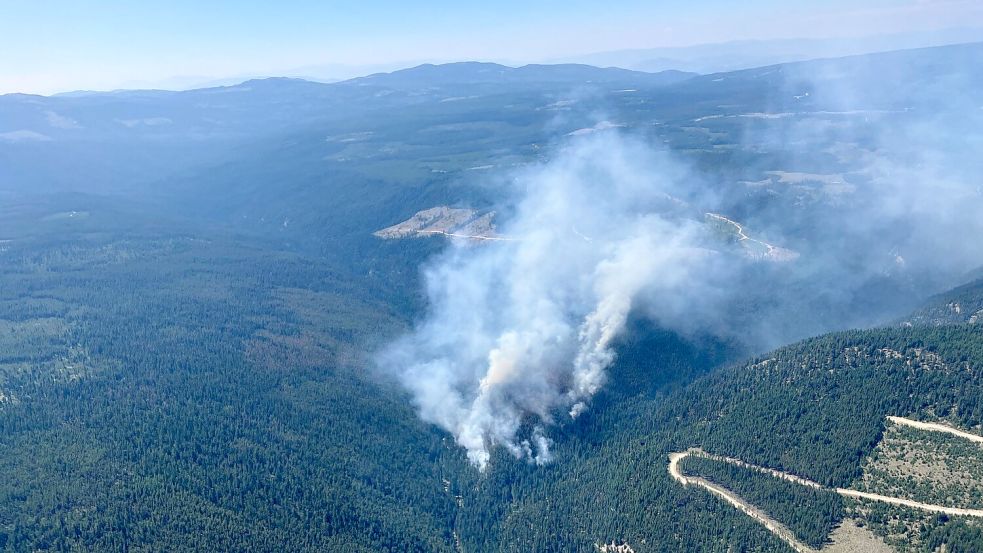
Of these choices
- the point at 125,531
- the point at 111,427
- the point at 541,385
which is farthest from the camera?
the point at 541,385

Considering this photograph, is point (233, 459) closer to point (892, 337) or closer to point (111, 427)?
point (111, 427)

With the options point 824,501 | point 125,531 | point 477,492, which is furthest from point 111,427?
point 824,501

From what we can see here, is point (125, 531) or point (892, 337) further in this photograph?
point (892, 337)

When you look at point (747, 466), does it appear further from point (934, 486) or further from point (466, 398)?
point (466, 398)

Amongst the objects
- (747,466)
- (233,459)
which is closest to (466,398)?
(233,459)

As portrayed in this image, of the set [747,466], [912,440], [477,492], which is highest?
[912,440]

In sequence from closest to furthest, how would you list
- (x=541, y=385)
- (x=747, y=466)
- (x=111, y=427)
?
(x=747, y=466) < (x=111, y=427) < (x=541, y=385)

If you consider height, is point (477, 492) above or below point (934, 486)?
below
